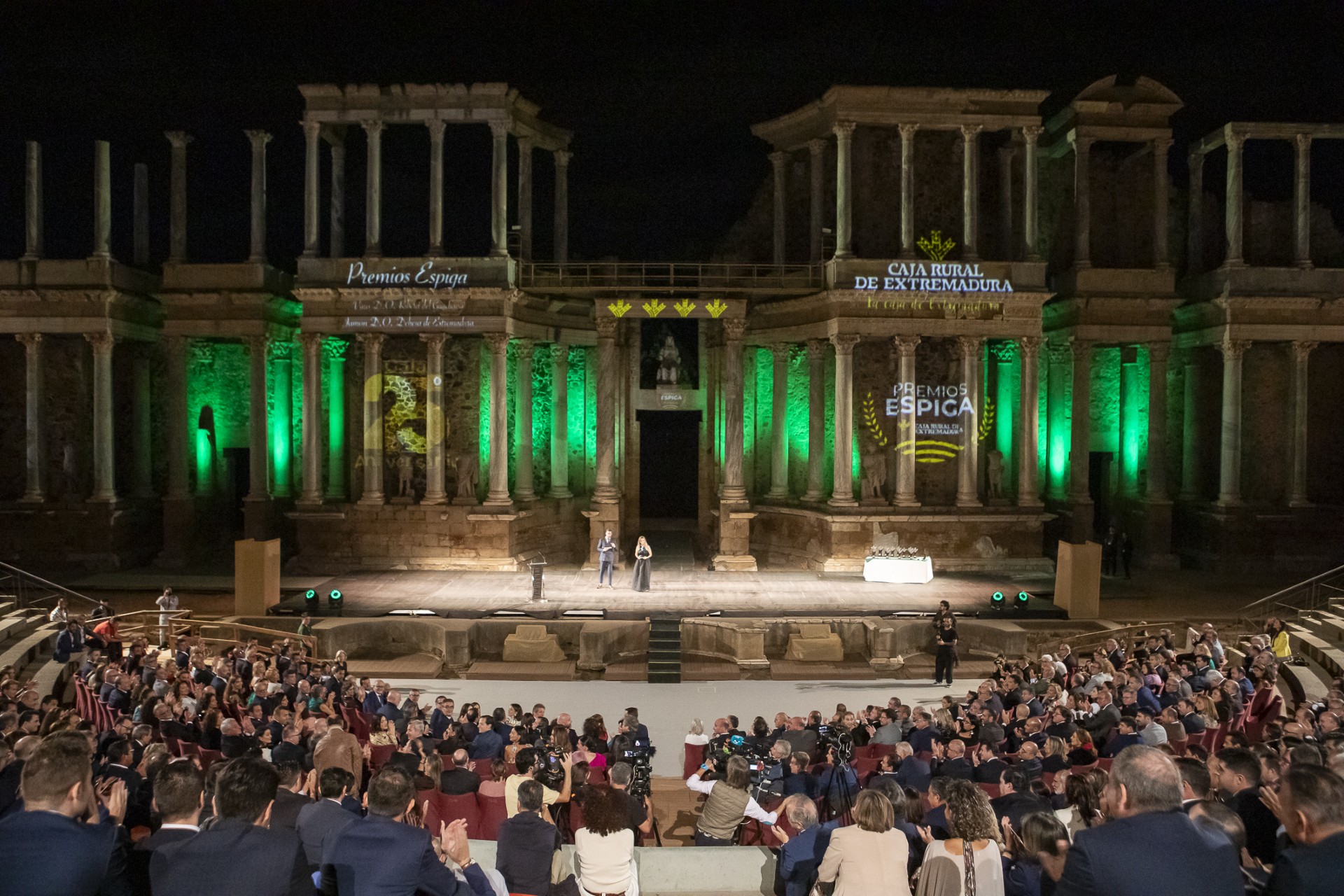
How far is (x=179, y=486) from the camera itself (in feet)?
96.8

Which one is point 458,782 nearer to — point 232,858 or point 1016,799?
point 232,858

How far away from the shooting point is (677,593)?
80.4 ft

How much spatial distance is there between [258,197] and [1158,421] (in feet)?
89.1

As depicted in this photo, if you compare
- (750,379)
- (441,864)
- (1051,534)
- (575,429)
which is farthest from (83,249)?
(441,864)

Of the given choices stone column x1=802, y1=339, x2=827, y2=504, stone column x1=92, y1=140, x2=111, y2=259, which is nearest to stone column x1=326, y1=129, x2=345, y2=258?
stone column x1=92, y1=140, x2=111, y2=259

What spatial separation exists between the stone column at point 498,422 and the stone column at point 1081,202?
1687 cm

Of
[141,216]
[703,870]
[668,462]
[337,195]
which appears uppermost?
[337,195]

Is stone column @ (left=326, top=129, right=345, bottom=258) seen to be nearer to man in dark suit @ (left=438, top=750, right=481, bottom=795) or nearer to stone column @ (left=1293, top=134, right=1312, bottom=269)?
man in dark suit @ (left=438, top=750, right=481, bottom=795)

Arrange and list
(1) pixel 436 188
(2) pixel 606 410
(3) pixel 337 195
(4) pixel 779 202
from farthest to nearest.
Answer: (4) pixel 779 202 < (3) pixel 337 195 < (2) pixel 606 410 < (1) pixel 436 188

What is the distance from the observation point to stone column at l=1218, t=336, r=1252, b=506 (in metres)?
28.7

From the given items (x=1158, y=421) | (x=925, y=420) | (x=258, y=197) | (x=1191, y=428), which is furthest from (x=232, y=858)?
(x=1191, y=428)

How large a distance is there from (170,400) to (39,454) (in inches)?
143

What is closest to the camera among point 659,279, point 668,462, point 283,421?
point 659,279

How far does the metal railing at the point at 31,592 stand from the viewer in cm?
2052
